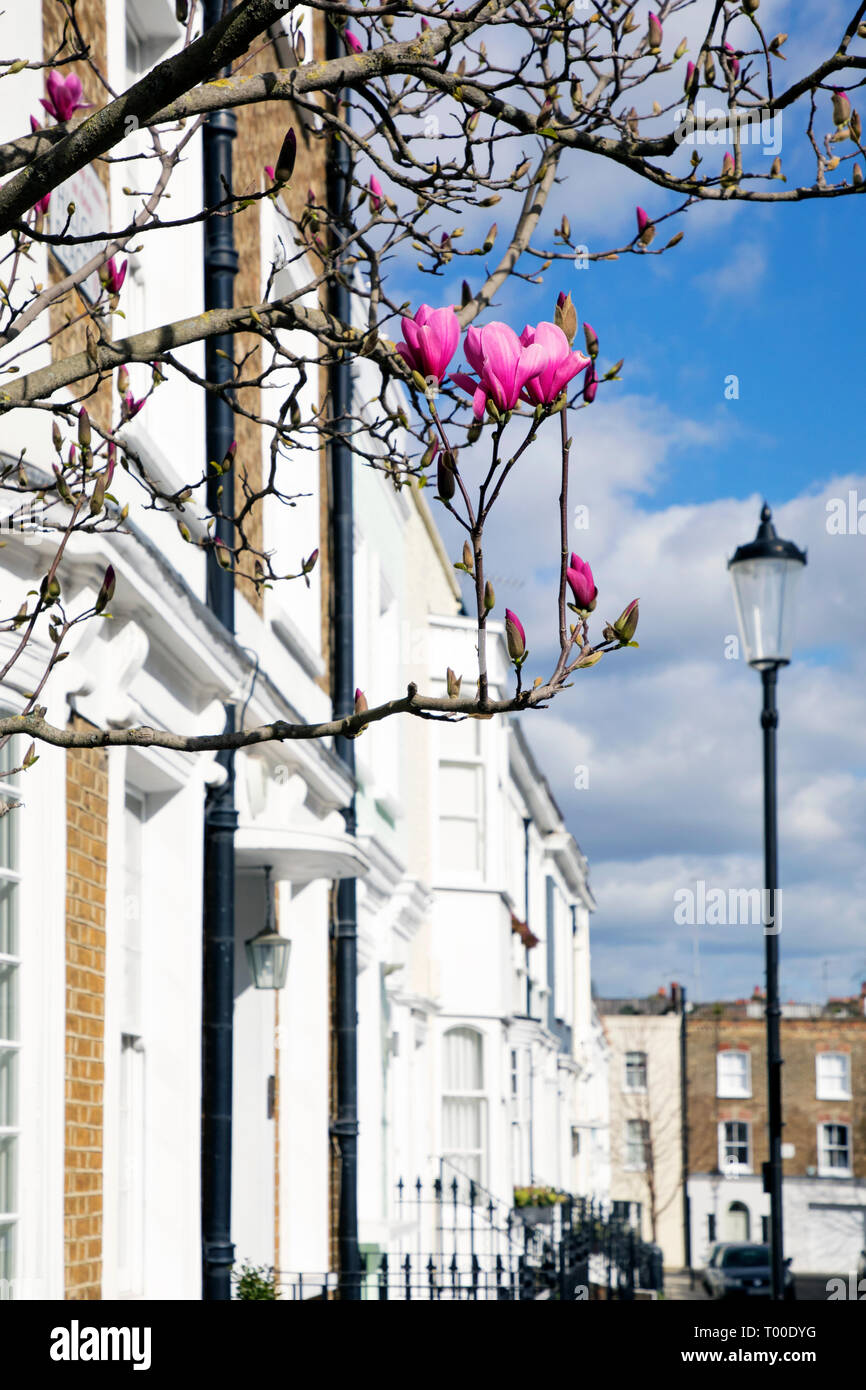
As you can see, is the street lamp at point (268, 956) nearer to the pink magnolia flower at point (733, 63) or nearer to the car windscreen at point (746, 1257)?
the pink magnolia flower at point (733, 63)

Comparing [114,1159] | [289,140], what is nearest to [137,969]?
[114,1159]

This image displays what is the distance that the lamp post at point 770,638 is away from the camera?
8.71 metres

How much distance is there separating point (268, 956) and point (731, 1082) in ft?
160

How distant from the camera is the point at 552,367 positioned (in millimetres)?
2428

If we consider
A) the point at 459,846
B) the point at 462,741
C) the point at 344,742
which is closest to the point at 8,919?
the point at 344,742

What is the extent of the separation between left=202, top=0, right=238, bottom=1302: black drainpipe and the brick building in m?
47.8

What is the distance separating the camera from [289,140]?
2988 millimetres

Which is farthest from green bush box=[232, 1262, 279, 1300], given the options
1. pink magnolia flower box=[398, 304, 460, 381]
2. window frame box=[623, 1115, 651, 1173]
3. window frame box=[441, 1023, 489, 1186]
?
window frame box=[623, 1115, 651, 1173]

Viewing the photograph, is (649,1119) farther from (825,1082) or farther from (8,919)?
(8,919)

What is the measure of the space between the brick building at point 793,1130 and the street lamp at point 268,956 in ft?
151

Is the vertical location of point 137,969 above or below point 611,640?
below

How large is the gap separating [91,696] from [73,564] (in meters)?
0.60

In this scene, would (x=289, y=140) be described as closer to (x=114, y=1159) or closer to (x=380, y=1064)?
(x=114, y=1159)
